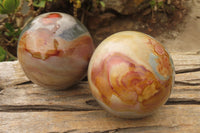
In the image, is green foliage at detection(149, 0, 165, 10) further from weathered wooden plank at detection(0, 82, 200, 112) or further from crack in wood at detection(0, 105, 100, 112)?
crack in wood at detection(0, 105, 100, 112)

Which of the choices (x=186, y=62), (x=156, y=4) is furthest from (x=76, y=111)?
(x=156, y=4)

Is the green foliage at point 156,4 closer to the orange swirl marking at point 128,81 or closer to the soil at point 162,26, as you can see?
the soil at point 162,26

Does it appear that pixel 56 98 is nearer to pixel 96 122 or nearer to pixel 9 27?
pixel 96 122

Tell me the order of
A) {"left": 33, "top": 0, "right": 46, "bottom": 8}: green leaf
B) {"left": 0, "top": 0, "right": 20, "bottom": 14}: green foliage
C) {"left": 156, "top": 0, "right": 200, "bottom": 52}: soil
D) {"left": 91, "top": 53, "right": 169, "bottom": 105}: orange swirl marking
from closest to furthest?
{"left": 91, "top": 53, "right": 169, "bottom": 105}: orange swirl marking < {"left": 0, "top": 0, "right": 20, "bottom": 14}: green foliage < {"left": 33, "top": 0, "right": 46, "bottom": 8}: green leaf < {"left": 156, "top": 0, "right": 200, "bottom": 52}: soil

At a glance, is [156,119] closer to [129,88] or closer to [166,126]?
[166,126]

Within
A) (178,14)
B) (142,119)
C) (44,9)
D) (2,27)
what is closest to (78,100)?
(142,119)

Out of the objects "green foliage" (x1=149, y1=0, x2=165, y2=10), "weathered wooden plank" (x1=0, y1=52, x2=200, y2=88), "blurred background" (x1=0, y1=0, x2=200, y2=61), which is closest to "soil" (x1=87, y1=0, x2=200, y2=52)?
"blurred background" (x1=0, y1=0, x2=200, y2=61)

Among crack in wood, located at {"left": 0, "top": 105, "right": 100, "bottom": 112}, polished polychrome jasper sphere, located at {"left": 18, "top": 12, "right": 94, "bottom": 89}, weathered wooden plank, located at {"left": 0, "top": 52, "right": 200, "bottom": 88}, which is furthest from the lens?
weathered wooden plank, located at {"left": 0, "top": 52, "right": 200, "bottom": 88}
